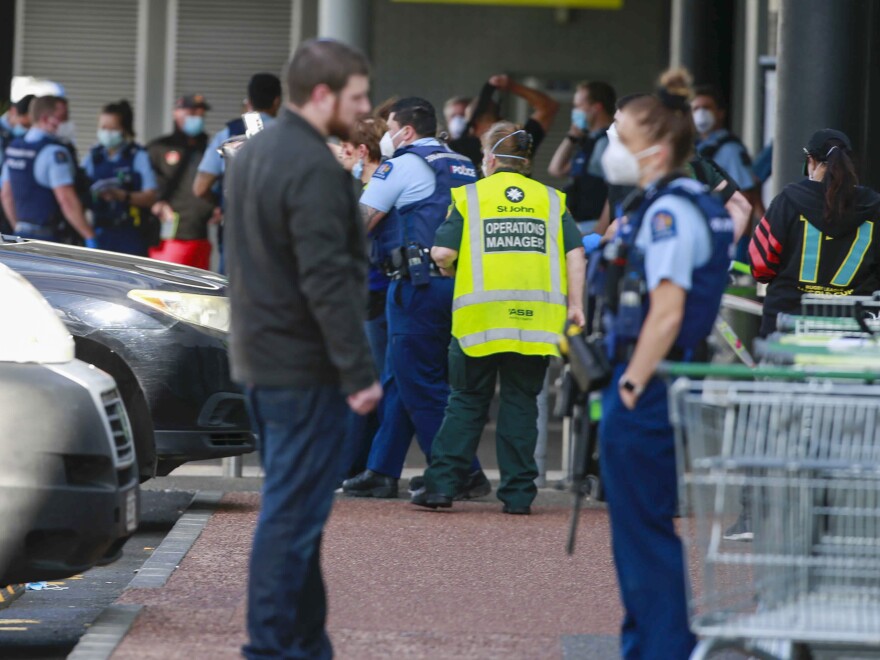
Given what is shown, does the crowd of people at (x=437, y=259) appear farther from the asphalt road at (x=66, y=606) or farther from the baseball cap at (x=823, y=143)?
the asphalt road at (x=66, y=606)

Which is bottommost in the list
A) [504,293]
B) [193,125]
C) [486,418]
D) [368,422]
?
[368,422]

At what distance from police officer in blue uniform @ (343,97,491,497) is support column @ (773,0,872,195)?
190 cm

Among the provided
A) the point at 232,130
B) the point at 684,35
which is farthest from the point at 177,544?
the point at 684,35

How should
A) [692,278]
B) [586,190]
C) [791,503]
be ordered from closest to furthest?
[791,503], [692,278], [586,190]

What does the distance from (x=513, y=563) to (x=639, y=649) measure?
2383 millimetres

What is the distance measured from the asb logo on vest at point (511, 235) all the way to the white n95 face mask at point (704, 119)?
5.51 m

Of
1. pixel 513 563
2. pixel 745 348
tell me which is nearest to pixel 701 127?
pixel 745 348

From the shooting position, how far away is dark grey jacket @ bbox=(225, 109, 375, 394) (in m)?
4.94

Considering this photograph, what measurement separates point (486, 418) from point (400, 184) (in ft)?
4.12

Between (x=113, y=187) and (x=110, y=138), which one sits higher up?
(x=110, y=138)

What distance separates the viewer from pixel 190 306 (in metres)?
8.22

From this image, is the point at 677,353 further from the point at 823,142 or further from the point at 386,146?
the point at 386,146

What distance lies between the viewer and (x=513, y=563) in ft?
25.0

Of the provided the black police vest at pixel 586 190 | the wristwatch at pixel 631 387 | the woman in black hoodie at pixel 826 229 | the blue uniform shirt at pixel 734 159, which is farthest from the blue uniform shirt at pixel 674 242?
the blue uniform shirt at pixel 734 159
